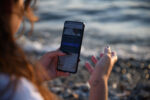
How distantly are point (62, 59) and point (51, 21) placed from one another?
247 inches

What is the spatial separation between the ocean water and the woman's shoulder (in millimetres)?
4435

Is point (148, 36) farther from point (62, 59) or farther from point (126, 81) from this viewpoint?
point (62, 59)

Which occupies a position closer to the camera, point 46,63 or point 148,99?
point 46,63

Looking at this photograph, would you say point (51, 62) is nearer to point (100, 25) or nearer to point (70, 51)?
point (70, 51)

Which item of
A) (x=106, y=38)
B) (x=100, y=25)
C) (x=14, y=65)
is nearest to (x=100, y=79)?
(x=14, y=65)

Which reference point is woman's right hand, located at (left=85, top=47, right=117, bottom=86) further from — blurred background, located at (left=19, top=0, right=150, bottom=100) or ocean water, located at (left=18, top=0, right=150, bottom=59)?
ocean water, located at (left=18, top=0, right=150, bottom=59)

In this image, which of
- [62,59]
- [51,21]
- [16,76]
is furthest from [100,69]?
[51,21]

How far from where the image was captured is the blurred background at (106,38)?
12.7 ft

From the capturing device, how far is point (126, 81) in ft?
14.2

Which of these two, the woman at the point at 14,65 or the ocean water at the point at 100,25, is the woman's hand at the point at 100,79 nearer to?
the woman at the point at 14,65

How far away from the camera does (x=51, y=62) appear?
6.57 feet

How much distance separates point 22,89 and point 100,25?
22.6ft

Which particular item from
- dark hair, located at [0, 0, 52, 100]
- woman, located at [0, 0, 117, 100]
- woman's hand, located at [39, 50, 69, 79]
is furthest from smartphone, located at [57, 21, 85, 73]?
dark hair, located at [0, 0, 52, 100]

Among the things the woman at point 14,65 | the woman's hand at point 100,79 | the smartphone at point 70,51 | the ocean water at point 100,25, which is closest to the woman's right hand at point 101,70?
the woman's hand at point 100,79
